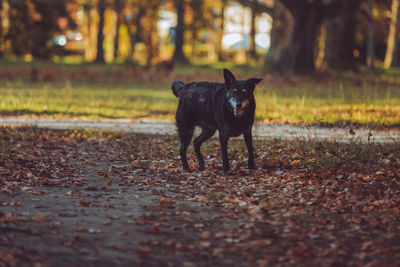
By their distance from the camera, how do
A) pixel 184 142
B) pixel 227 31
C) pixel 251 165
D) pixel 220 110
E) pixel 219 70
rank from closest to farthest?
pixel 220 110, pixel 251 165, pixel 184 142, pixel 219 70, pixel 227 31

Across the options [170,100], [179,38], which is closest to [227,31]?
[179,38]

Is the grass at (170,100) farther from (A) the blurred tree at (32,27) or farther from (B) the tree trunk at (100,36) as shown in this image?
(A) the blurred tree at (32,27)

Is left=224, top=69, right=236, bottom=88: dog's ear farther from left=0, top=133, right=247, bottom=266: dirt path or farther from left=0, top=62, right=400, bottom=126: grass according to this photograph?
left=0, top=62, right=400, bottom=126: grass

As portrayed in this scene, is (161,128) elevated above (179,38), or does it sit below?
below

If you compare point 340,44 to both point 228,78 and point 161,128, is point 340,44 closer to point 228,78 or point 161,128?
point 161,128

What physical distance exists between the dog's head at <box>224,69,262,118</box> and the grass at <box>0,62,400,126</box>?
141 inches

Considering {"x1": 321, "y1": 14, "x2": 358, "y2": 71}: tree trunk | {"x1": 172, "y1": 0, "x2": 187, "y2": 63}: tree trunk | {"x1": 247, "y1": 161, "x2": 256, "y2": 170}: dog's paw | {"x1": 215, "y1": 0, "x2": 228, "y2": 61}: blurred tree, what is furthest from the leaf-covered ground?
{"x1": 215, "y1": 0, "x2": 228, "y2": 61}: blurred tree

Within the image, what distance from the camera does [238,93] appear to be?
9398 mm

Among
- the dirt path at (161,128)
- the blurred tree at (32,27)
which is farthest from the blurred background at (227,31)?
the dirt path at (161,128)

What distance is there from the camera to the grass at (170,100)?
56.3 ft

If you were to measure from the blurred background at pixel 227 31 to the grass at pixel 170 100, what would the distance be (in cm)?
276

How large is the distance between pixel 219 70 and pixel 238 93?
29315mm

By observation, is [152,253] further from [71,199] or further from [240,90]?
[240,90]

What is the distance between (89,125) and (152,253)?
31.8 ft
